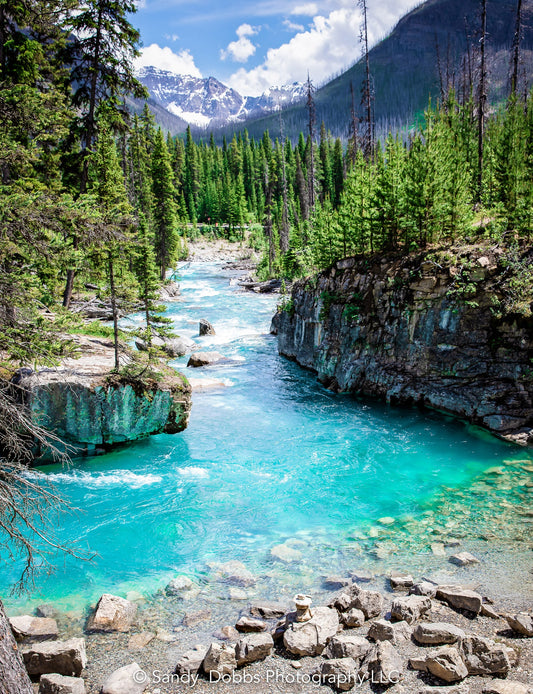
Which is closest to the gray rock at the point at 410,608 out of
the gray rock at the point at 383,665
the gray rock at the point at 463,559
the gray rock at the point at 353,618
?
the gray rock at the point at 353,618

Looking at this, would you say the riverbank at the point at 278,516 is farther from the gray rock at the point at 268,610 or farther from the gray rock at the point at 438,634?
the gray rock at the point at 438,634

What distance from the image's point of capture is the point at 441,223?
693 inches

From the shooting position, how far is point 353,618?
6.73 m

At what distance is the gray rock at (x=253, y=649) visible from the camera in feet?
19.6

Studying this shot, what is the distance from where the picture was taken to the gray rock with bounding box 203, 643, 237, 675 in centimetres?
583

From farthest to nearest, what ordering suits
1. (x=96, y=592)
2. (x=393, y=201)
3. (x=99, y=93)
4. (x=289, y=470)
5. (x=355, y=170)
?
(x=355, y=170)
(x=393, y=201)
(x=99, y=93)
(x=289, y=470)
(x=96, y=592)

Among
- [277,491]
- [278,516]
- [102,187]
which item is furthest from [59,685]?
[102,187]

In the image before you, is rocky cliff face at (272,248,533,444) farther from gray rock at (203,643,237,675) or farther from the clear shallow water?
gray rock at (203,643,237,675)

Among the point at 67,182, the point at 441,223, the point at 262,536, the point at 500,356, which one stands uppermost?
the point at 67,182

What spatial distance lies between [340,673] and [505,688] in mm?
1870

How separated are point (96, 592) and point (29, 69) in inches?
653

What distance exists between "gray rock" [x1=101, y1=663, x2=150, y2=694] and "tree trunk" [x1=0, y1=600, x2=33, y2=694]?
1345 mm

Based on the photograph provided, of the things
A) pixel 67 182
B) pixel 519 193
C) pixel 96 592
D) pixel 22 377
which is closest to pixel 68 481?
pixel 22 377

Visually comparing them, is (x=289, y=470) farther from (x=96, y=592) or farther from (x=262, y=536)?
(x=96, y=592)
